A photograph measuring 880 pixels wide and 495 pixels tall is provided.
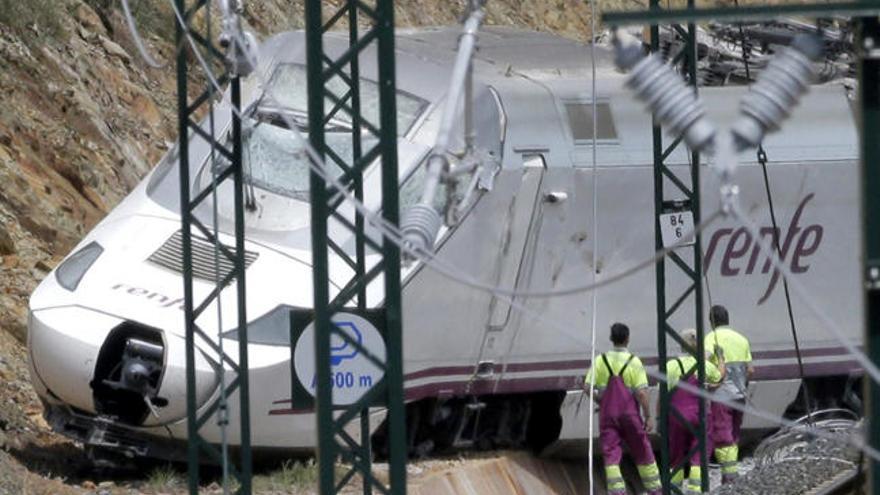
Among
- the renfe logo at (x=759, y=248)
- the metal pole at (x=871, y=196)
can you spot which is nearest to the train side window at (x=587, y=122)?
the renfe logo at (x=759, y=248)

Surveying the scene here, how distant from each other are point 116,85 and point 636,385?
8601mm

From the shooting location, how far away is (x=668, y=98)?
30.5 ft

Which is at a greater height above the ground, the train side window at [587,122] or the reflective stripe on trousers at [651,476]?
the train side window at [587,122]

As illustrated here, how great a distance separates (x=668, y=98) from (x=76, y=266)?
1086cm

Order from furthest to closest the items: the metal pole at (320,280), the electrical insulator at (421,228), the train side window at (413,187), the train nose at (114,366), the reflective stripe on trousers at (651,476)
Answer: the reflective stripe on trousers at (651,476) < the train side window at (413,187) < the train nose at (114,366) < the metal pole at (320,280) < the electrical insulator at (421,228)

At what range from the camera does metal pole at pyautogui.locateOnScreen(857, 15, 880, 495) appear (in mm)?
9203

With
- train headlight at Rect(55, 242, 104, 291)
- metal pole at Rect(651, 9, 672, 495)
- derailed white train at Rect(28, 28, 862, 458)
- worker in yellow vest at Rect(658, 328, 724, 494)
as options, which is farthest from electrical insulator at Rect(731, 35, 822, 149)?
train headlight at Rect(55, 242, 104, 291)

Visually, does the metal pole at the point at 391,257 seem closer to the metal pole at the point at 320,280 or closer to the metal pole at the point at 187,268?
the metal pole at the point at 320,280

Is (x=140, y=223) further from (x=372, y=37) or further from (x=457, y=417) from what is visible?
(x=372, y=37)

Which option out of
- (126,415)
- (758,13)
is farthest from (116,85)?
(758,13)

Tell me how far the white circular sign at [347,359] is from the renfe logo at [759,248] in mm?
7714

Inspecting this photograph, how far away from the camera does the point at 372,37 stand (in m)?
13.1

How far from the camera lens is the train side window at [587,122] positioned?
68.3ft

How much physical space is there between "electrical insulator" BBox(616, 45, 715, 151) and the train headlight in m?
10.4
